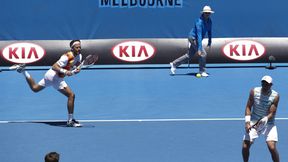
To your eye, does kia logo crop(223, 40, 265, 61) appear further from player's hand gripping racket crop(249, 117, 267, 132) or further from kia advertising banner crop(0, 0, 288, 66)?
player's hand gripping racket crop(249, 117, 267, 132)

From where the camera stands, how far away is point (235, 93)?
709 inches

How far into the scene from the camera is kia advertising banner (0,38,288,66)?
21.4 metres

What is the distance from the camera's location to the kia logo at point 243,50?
21812mm

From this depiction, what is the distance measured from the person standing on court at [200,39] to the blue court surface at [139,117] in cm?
37

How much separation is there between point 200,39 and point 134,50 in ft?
8.47

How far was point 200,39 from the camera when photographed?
65.1ft

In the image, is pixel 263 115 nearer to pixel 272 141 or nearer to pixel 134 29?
pixel 272 141

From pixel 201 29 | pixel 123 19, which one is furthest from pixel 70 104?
pixel 123 19

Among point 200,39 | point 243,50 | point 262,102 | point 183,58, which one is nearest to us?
point 262,102

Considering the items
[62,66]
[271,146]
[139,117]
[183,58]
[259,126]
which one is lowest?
[139,117]

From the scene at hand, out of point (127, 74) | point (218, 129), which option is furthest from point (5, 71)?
point (218, 129)

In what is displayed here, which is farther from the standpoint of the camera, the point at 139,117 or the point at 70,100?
the point at 139,117

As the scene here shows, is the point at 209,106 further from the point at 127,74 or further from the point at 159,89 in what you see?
the point at 127,74

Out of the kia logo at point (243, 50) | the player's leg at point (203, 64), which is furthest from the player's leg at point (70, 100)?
the kia logo at point (243, 50)
